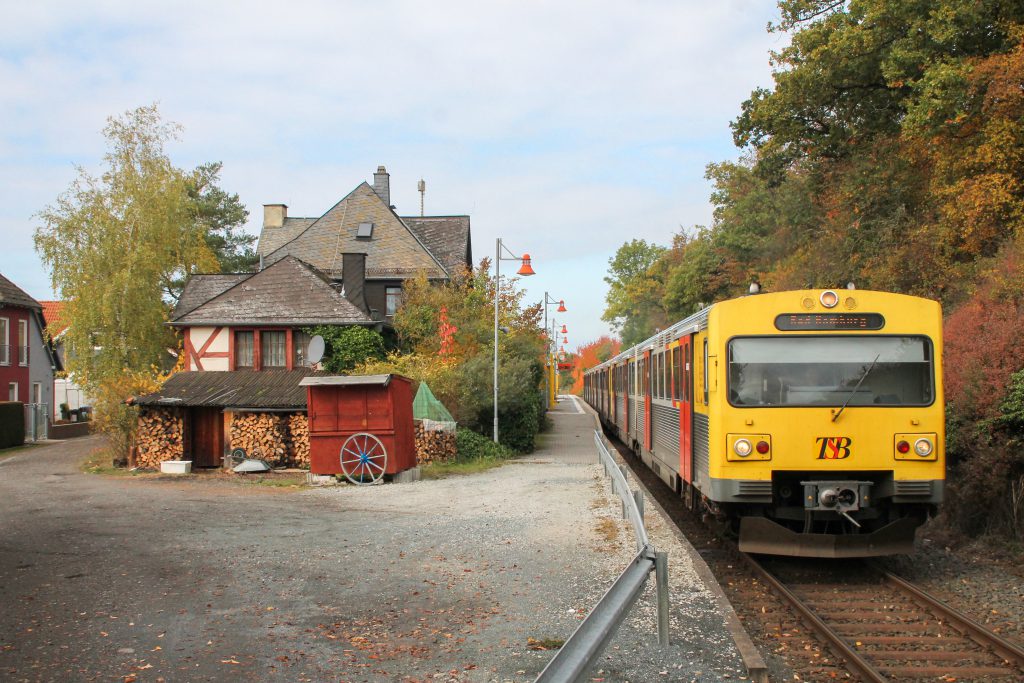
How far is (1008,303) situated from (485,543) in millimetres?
8756

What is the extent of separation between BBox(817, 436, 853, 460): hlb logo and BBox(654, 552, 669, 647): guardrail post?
333 centimetres

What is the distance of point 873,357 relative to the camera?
32.1 ft

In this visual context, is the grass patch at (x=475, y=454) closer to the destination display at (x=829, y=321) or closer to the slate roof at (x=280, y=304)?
the slate roof at (x=280, y=304)

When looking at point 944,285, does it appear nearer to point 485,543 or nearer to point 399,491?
point 399,491

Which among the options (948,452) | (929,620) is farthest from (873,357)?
(948,452)

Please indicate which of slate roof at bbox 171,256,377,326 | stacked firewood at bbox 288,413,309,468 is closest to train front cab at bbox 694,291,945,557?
stacked firewood at bbox 288,413,309,468

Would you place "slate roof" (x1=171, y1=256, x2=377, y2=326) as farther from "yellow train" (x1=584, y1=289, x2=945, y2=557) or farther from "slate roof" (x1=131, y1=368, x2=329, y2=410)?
"yellow train" (x1=584, y1=289, x2=945, y2=557)

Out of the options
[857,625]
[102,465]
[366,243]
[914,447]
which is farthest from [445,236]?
[857,625]

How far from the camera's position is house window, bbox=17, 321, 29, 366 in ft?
130

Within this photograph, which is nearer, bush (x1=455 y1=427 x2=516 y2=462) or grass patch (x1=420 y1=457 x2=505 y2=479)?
grass patch (x1=420 y1=457 x2=505 y2=479)

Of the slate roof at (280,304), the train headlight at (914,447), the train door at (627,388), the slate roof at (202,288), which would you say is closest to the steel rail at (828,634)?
the train headlight at (914,447)

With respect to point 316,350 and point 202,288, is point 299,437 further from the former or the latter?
point 202,288

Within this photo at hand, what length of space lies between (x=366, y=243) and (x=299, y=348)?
44.4 feet

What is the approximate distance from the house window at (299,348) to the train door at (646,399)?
15401mm
